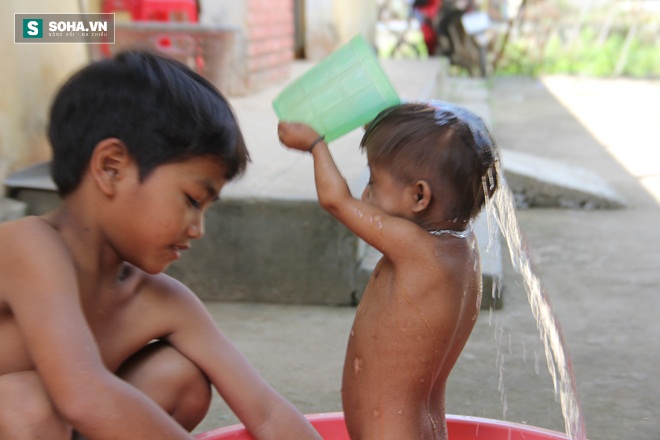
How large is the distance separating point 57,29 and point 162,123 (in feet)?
6.46

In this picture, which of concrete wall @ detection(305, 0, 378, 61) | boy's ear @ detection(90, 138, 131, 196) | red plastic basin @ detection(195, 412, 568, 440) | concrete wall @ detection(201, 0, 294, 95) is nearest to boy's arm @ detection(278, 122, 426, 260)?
boy's ear @ detection(90, 138, 131, 196)

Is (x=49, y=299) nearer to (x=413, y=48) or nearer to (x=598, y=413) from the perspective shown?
(x=598, y=413)

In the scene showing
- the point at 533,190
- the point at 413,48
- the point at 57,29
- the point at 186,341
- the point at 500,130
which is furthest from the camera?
the point at 413,48

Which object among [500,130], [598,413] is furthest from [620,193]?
[598,413]

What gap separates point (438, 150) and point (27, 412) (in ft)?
2.49

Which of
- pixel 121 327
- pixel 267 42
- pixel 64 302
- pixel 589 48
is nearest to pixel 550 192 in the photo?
pixel 267 42

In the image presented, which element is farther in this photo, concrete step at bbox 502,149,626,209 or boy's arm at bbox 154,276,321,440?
concrete step at bbox 502,149,626,209

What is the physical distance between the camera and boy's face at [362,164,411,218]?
4.55 feet

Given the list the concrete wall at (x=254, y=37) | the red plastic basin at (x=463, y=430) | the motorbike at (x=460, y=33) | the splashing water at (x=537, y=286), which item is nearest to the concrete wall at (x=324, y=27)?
the concrete wall at (x=254, y=37)

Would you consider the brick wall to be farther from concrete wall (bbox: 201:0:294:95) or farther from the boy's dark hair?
the boy's dark hair

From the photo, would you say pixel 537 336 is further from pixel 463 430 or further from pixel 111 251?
pixel 111 251

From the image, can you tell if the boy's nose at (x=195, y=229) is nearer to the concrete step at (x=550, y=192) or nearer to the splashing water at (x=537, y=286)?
the splashing water at (x=537, y=286)

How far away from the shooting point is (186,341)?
1594mm

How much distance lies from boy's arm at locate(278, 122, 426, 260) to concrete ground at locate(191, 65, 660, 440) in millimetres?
739
